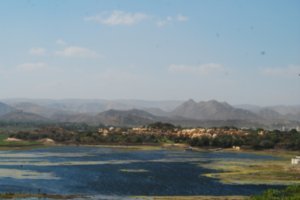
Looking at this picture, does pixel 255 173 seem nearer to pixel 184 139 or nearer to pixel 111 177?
pixel 111 177

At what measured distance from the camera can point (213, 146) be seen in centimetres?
16125

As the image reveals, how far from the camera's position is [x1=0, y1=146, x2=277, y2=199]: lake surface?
232ft

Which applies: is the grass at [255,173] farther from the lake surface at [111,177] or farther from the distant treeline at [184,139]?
the distant treeline at [184,139]

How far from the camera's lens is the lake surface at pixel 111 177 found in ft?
232

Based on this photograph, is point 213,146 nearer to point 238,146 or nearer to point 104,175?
point 238,146

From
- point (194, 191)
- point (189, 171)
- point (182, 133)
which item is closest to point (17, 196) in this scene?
point (194, 191)

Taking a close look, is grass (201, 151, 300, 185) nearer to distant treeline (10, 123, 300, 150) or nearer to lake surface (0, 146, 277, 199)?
lake surface (0, 146, 277, 199)

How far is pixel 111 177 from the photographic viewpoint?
85.2 metres

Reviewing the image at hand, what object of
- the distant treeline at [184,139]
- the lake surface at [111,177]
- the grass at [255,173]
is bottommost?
the lake surface at [111,177]

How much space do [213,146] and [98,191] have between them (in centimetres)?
9382

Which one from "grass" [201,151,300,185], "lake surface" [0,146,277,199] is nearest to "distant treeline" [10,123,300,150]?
"lake surface" [0,146,277,199]

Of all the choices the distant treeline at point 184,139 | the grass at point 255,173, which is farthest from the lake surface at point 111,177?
the distant treeline at point 184,139

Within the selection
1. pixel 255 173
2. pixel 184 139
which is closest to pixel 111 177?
pixel 255 173

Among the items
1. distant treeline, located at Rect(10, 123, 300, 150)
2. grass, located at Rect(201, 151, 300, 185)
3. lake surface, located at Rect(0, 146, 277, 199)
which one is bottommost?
lake surface, located at Rect(0, 146, 277, 199)
